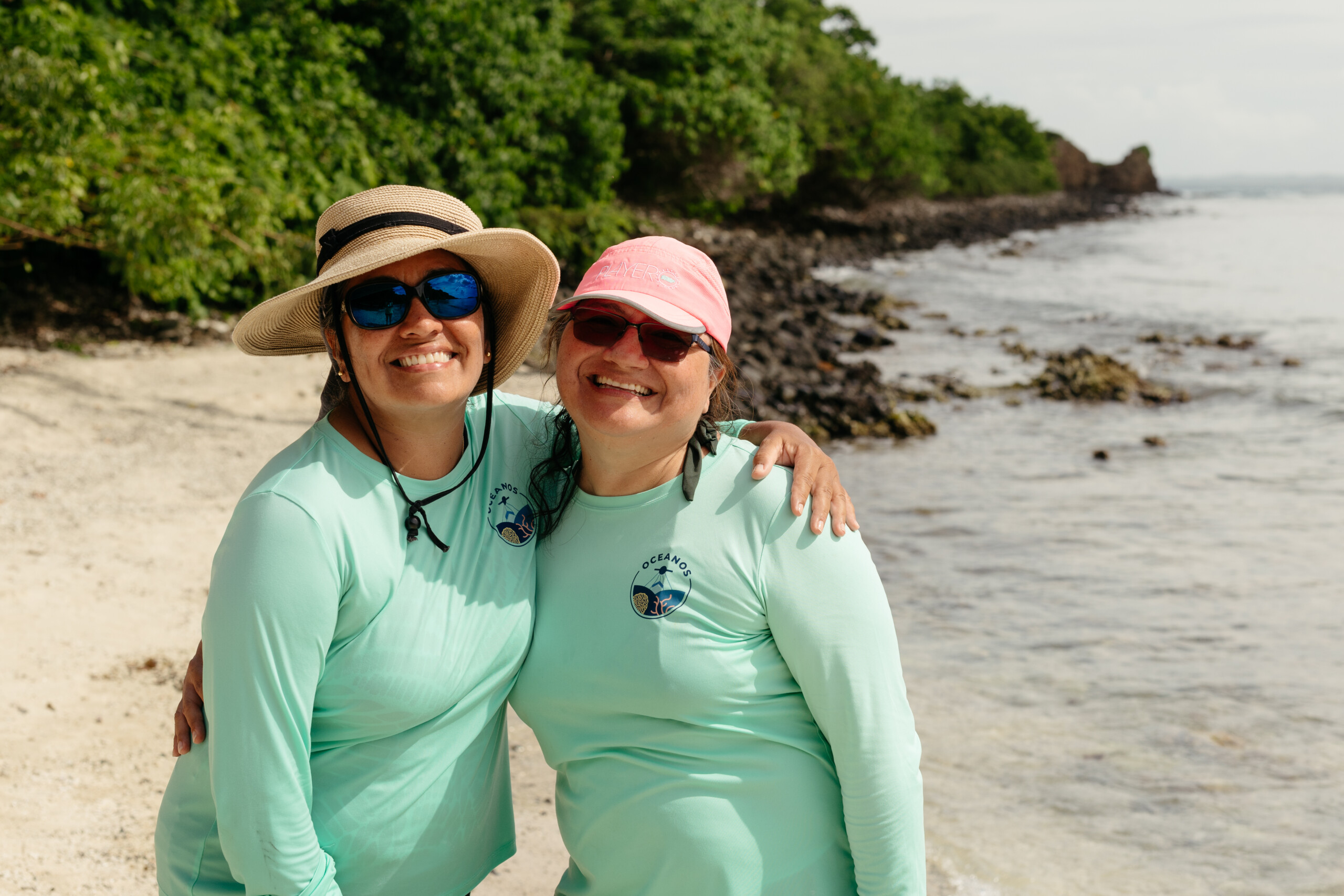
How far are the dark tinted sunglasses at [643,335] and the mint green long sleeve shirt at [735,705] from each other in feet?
0.91

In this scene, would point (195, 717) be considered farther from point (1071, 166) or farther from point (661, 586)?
point (1071, 166)

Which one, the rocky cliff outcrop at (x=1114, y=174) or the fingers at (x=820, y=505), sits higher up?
the rocky cliff outcrop at (x=1114, y=174)

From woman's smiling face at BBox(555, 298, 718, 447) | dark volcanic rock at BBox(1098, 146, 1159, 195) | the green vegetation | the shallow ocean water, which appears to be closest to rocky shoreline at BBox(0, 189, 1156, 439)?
→ woman's smiling face at BBox(555, 298, 718, 447)

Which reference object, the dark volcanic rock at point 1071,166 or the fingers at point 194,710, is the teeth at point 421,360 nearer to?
the fingers at point 194,710

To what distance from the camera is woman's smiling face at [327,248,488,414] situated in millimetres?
2088

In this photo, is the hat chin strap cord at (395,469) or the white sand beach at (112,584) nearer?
the hat chin strap cord at (395,469)

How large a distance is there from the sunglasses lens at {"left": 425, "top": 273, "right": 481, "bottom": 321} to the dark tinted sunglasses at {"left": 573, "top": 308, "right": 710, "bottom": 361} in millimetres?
250

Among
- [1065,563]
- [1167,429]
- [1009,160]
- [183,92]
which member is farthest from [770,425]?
[1009,160]

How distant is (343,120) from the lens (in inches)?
560

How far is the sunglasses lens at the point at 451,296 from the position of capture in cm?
214

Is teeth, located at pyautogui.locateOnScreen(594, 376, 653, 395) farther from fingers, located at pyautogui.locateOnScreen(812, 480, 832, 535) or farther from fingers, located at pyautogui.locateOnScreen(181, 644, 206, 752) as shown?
fingers, located at pyautogui.locateOnScreen(181, 644, 206, 752)

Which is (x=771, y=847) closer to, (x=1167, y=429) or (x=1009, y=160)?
(x=1167, y=429)

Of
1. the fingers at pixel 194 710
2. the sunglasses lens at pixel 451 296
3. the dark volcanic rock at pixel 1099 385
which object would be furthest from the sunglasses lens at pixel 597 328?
the dark volcanic rock at pixel 1099 385

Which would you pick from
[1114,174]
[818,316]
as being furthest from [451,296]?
[1114,174]
